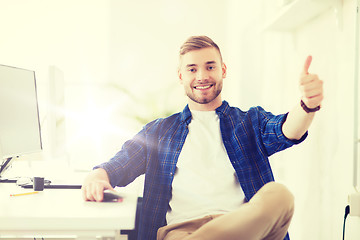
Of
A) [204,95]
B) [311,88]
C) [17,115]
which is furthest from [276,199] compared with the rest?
[17,115]

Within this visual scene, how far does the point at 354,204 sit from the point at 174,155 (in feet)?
2.17

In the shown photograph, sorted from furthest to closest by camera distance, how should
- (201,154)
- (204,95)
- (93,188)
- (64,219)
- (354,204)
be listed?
(204,95)
(201,154)
(354,204)
(93,188)
(64,219)

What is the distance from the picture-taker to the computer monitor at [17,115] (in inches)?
49.6

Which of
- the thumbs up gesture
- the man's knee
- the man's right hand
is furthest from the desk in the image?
the thumbs up gesture

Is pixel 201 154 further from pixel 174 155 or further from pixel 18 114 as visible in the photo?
pixel 18 114

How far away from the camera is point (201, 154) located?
4.33ft

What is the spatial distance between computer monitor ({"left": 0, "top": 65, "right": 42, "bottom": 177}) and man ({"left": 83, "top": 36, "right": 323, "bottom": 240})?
389mm

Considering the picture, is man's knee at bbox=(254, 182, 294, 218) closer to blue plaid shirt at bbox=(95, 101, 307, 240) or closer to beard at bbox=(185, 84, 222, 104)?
blue plaid shirt at bbox=(95, 101, 307, 240)

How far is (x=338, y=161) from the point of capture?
4.48 ft

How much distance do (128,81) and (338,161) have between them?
2.14 meters

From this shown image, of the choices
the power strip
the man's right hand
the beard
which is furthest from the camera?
the beard

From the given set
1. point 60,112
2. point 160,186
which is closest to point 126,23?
point 60,112

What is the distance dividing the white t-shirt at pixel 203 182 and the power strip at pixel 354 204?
0.36 m

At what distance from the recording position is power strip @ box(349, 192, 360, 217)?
44.8 inches
